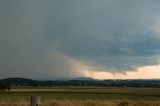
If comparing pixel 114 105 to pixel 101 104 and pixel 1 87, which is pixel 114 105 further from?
pixel 1 87

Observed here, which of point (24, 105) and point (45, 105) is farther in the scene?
point (45, 105)

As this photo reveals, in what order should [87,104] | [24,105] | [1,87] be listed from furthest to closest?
[1,87]
[87,104]
[24,105]

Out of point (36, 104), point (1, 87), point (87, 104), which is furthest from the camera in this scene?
point (1, 87)

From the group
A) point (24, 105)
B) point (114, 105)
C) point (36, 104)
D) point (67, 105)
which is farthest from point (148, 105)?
point (36, 104)

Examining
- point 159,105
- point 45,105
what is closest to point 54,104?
point 45,105

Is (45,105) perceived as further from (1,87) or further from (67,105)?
(1,87)

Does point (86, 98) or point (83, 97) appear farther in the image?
point (83, 97)

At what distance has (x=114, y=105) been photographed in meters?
19.6

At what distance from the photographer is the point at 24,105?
16.9m

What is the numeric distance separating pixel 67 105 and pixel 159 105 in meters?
→ 6.13

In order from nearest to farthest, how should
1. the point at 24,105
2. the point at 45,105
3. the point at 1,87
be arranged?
the point at 24,105 < the point at 45,105 < the point at 1,87

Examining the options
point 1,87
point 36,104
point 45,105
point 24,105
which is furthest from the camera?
point 1,87

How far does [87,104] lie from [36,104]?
33.2ft

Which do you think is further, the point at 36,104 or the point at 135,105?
the point at 135,105
